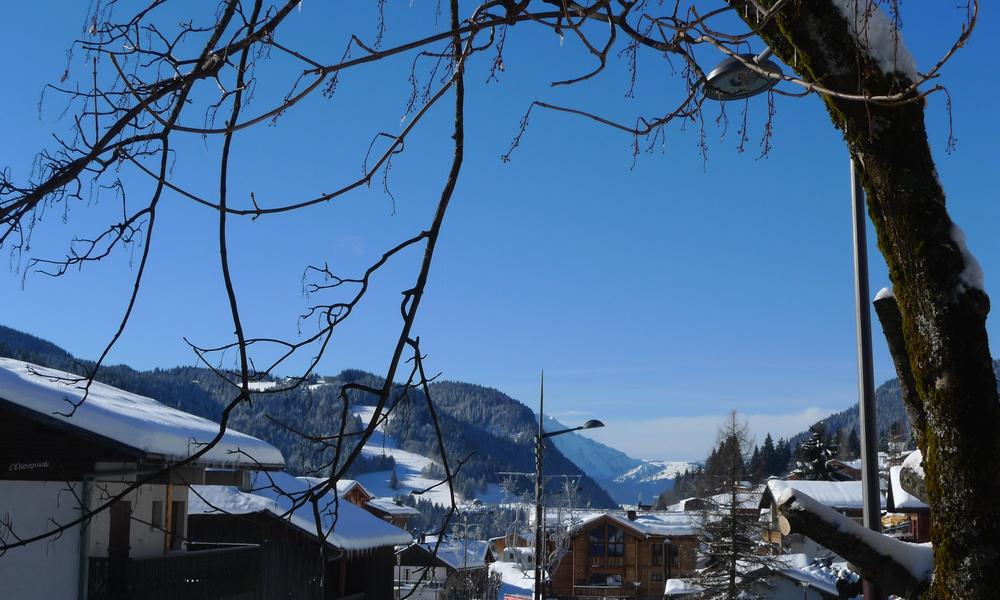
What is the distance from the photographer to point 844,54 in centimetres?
233

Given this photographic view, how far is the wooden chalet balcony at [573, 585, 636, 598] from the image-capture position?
162ft

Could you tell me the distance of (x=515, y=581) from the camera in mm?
65750

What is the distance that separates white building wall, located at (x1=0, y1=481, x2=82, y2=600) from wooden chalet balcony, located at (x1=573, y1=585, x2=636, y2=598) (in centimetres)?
4010

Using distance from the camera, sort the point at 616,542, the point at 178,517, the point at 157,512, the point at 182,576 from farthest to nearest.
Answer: the point at 616,542 < the point at 178,517 < the point at 157,512 < the point at 182,576

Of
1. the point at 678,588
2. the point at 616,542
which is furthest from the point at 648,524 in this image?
the point at 678,588

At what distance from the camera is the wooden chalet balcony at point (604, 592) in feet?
162

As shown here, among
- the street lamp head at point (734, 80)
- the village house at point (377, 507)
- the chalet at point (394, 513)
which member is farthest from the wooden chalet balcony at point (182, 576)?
the chalet at point (394, 513)

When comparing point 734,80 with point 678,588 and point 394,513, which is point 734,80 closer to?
point 678,588

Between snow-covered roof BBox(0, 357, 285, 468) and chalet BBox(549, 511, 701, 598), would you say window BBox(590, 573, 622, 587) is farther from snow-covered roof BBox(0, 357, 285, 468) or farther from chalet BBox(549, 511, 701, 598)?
snow-covered roof BBox(0, 357, 285, 468)

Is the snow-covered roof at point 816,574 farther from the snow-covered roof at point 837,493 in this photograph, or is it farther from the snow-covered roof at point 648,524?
the snow-covered roof at point 648,524

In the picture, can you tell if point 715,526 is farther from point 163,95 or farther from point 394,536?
point 163,95

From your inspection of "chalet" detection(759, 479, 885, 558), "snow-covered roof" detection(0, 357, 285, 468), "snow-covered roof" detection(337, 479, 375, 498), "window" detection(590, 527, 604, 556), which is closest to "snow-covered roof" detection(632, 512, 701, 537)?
"window" detection(590, 527, 604, 556)

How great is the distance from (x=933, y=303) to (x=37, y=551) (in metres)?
13.3

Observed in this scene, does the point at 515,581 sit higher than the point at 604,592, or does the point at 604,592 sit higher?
the point at 604,592
